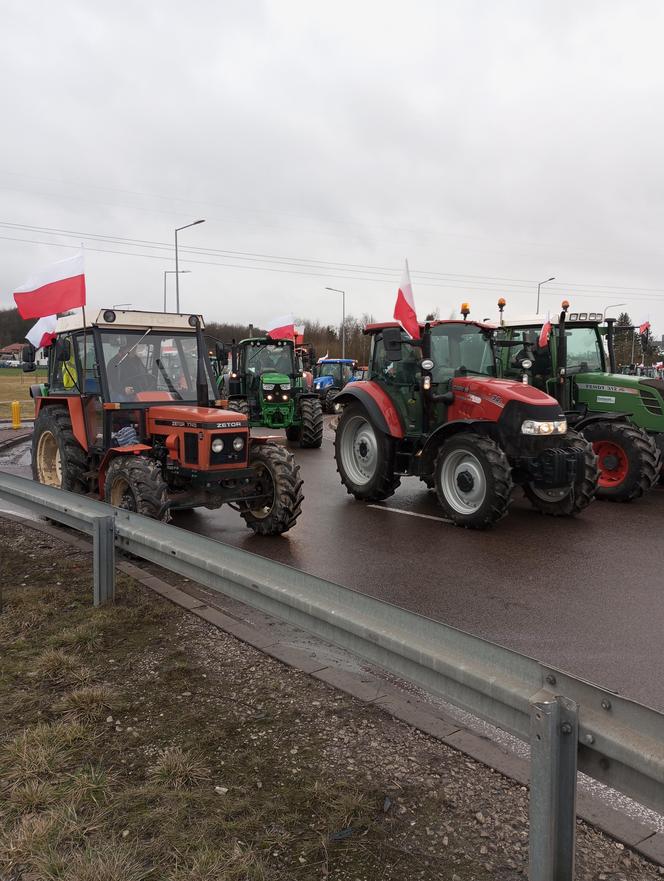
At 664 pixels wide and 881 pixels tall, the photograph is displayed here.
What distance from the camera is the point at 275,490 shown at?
7461 millimetres

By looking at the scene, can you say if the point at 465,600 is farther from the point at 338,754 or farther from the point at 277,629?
the point at 338,754

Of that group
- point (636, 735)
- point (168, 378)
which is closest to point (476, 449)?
point (168, 378)

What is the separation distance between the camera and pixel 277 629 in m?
4.86

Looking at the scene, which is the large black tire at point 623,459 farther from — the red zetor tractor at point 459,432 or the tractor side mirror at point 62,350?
the tractor side mirror at point 62,350

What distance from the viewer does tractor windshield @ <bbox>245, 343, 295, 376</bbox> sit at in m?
18.0

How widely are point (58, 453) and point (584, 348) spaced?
7.74 metres

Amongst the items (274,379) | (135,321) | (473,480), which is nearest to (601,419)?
(473,480)

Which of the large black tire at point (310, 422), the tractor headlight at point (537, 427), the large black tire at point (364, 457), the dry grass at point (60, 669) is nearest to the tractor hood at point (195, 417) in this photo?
the large black tire at point (364, 457)

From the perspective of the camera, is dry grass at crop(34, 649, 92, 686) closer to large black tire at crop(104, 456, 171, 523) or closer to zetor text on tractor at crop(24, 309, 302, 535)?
large black tire at crop(104, 456, 171, 523)

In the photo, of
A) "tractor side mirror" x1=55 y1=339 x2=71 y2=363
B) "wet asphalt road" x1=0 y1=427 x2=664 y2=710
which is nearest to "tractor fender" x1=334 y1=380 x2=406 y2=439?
"wet asphalt road" x1=0 y1=427 x2=664 y2=710

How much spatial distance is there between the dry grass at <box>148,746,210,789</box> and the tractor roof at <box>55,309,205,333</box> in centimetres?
539

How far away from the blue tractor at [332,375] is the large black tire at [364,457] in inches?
754

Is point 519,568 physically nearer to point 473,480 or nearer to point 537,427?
point 473,480

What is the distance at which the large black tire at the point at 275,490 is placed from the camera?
742 cm
